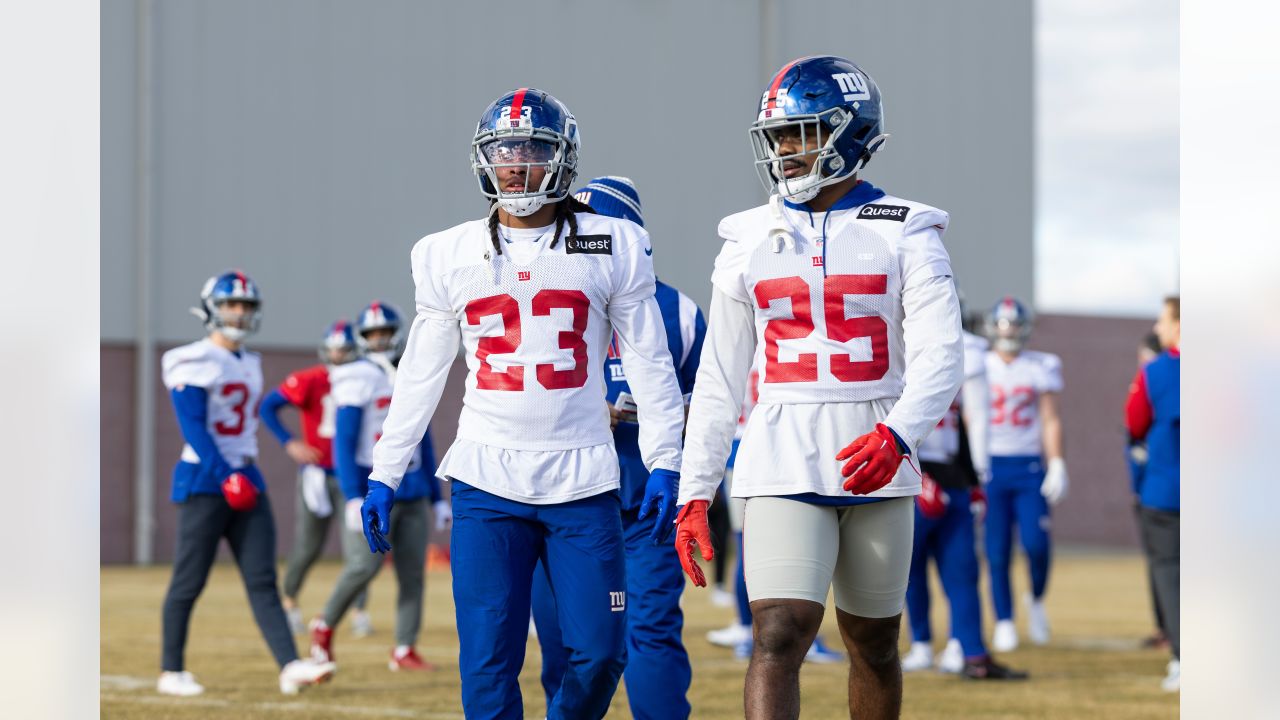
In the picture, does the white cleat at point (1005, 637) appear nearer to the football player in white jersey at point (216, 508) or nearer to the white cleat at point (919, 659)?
the white cleat at point (919, 659)

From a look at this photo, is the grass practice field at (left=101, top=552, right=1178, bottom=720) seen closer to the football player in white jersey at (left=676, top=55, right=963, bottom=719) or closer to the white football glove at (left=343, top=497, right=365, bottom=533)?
the white football glove at (left=343, top=497, right=365, bottom=533)

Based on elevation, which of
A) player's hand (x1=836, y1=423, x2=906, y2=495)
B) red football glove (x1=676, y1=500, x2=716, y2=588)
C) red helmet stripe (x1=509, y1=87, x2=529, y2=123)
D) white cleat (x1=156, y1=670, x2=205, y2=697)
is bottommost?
A: white cleat (x1=156, y1=670, x2=205, y2=697)

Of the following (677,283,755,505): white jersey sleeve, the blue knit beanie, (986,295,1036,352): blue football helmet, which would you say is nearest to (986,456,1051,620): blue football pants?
(986,295,1036,352): blue football helmet

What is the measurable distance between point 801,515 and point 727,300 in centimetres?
68

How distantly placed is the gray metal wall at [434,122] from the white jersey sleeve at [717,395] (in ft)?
54.1

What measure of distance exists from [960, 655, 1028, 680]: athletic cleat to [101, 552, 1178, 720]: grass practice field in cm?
10

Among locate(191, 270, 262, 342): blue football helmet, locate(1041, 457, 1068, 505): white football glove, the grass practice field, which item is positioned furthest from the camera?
locate(1041, 457, 1068, 505): white football glove

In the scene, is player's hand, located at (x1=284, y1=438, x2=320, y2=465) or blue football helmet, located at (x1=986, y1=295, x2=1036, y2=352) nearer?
player's hand, located at (x1=284, y1=438, x2=320, y2=465)

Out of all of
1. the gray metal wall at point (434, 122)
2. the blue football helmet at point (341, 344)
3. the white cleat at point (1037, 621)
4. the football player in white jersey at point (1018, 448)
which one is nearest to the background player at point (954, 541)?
the football player in white jersey at point (1018, 448)

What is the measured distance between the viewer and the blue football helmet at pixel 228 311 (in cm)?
882

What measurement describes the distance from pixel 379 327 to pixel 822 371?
20.5 ft

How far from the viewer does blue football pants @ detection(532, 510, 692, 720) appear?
561 centimetres
